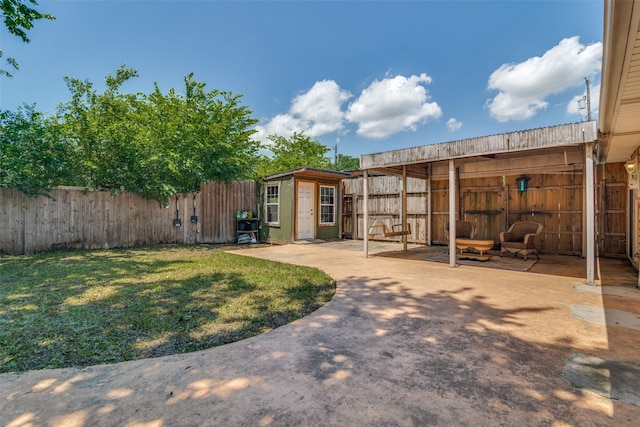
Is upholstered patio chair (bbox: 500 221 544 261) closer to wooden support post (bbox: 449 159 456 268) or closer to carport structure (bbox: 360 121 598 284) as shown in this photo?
carport structure (bbox: 360 121 598 284)

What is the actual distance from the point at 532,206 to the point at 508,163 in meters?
1.89

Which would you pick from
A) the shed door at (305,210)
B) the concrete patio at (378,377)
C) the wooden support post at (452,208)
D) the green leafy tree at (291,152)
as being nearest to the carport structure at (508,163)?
the wooden support post at (452,208)

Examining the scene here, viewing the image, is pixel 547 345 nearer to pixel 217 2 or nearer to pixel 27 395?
pixel 27 395

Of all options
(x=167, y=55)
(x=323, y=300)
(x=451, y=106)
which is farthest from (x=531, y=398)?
(x=451, y=106)

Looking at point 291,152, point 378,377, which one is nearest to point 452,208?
point 378,377

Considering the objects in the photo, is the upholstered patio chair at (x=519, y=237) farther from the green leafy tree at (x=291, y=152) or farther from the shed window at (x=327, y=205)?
the green leafy tree at (x=291, y=152)

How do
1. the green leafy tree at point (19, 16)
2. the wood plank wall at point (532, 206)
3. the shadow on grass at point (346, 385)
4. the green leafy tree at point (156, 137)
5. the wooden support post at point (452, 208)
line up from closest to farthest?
the shadow on grass at point (346, 385) < the green leafy tree at point (19, 16) < the wooden support post at point (452, 208) < the wood plank wall at point (532, 206) < the green leafy tree at point (156, 137)

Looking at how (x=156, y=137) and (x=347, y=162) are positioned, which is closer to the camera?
(x=156, y=137)

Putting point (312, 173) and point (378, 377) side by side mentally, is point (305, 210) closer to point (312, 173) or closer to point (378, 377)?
point (312, 173)

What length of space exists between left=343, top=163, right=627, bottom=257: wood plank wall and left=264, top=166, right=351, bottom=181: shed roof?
1658mm

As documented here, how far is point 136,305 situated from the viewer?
345cm

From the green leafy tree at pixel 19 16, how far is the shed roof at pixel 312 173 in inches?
259

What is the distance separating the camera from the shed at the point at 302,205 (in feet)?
33.7

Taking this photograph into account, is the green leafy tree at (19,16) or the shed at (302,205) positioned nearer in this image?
the green leafy tree at (19,16)
